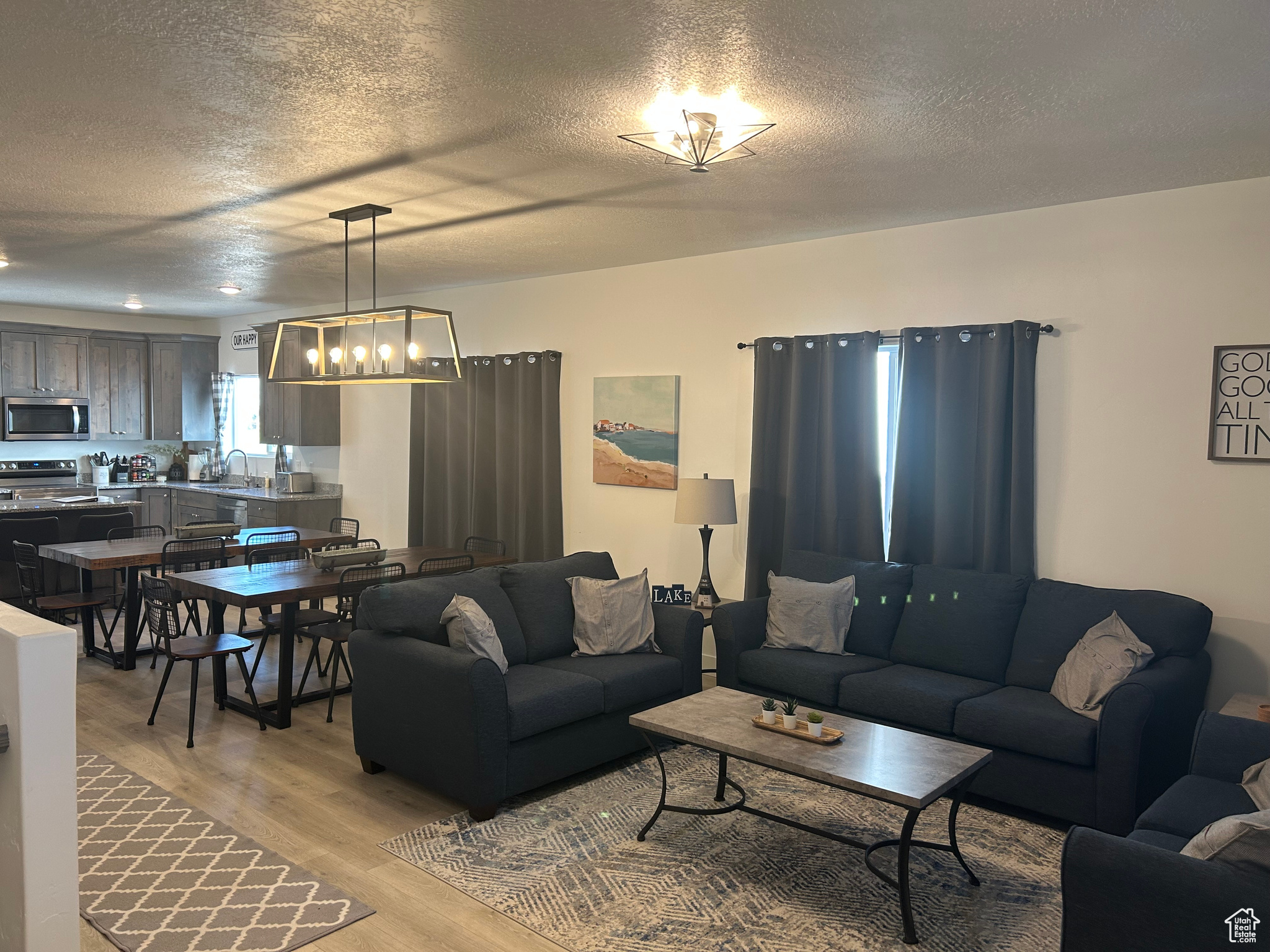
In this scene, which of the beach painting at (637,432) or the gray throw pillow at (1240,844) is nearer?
the gray throw pillow at (1240,844)

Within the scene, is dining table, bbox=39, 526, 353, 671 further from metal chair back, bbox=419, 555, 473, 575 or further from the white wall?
the white wall

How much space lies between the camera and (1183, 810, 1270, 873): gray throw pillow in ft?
6.86

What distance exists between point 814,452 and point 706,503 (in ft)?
2.34

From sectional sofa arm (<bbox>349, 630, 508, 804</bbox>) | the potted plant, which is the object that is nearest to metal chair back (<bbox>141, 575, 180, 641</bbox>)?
sectional sofa arm (<bbox>349, 630, 508, 804</bbox>)

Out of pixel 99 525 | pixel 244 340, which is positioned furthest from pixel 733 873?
pixel 244 340

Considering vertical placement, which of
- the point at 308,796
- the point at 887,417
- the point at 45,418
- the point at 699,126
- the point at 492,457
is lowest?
the point at 308,796

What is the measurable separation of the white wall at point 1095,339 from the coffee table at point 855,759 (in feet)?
5.35

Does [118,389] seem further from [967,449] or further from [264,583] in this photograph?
[967,449]

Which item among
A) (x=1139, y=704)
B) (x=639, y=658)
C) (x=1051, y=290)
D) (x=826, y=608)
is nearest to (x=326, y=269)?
(x=639, y=658)

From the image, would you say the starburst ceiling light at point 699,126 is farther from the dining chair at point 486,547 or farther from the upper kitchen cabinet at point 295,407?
the upper kitchen cabinet at point 295,407

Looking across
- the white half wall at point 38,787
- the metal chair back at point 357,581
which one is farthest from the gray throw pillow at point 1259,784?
the metal chair back at point 357,581

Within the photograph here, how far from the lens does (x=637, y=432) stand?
6301 mm

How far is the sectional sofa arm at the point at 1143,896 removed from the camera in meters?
2.08

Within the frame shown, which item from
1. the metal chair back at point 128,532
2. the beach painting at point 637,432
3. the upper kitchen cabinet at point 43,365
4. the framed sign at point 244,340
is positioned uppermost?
the framed sign at point 244,340
